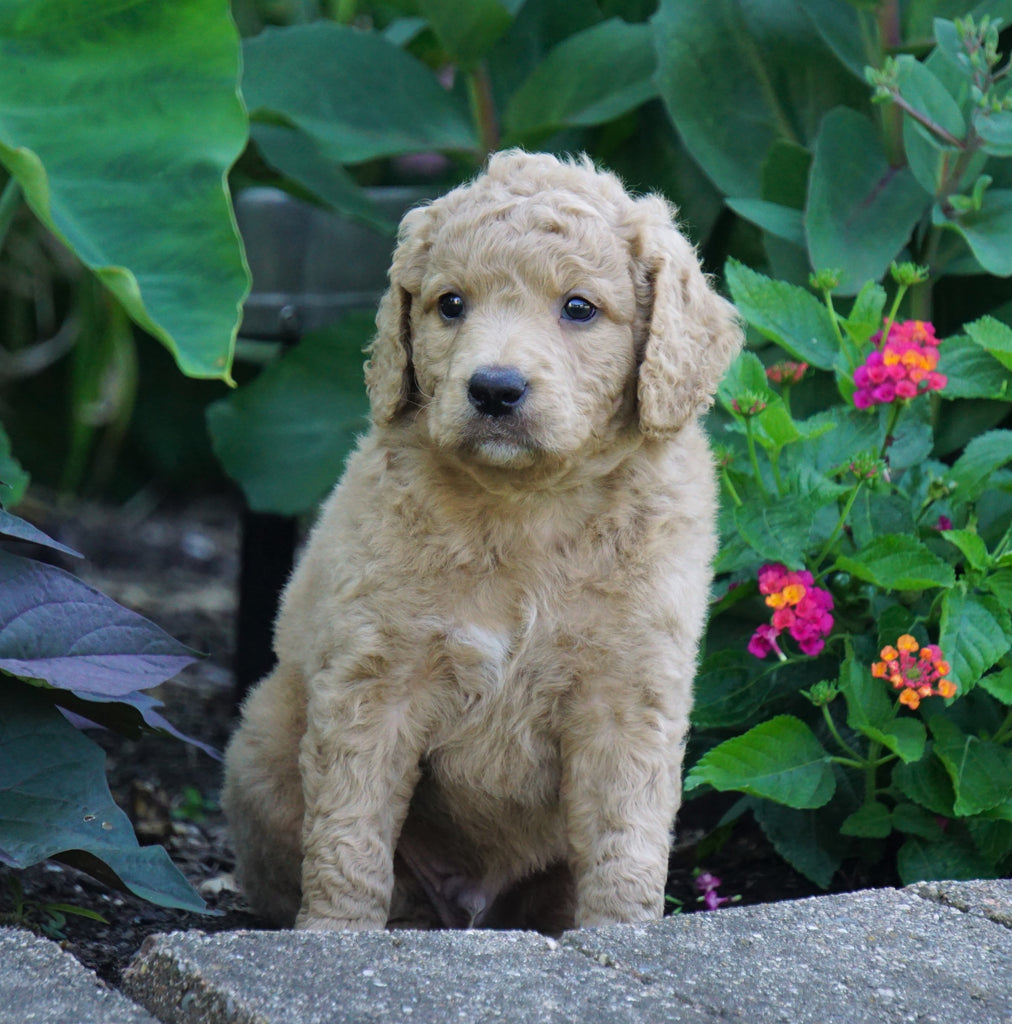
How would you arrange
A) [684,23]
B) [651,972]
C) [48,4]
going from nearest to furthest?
1. [651,972]
2. [48,4]
3. [684,23]

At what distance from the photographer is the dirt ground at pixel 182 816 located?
2740 millimetres

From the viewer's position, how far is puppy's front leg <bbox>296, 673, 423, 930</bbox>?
2.57 metres

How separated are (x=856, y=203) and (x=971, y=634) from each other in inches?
50.8

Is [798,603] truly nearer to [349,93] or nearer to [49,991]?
[49,991]

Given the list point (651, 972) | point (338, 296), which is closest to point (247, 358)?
point (338, 296)

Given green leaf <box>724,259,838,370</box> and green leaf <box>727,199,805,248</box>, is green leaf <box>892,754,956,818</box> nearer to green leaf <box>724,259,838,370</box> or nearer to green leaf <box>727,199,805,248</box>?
green leaf <box>724,259,838,370</box>

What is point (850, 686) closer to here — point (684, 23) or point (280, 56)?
point (684, 23)

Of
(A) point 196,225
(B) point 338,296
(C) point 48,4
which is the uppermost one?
(C) point 48,4

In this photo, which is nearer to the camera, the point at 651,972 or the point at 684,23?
the point at 651,972

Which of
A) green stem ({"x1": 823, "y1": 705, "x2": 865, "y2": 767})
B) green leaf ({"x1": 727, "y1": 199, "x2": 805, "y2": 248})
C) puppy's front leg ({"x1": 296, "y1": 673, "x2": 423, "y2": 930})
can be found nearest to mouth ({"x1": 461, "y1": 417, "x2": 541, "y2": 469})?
puppy's front leg ({"x1": 296, "y1": 673, "x2": 423, "y2": 930})

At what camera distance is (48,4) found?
2.53 meters

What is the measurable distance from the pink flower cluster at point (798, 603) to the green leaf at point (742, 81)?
132 cm

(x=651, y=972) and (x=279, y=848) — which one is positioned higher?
(x=651, y=972)

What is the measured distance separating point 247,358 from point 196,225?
3.87 m
